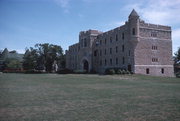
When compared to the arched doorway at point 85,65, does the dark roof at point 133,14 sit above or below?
above

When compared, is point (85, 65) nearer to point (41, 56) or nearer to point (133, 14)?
point (41, 56)

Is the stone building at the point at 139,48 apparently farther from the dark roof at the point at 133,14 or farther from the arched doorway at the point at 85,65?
the arched doorway at the point at 85,65

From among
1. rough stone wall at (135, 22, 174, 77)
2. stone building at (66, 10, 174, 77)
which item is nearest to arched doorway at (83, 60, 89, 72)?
stone building at (66, 10, 174, 77)

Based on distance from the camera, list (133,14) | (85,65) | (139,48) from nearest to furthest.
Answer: (133,14) < (139,48) < (85,65)

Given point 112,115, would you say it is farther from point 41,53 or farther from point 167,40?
point 41,53

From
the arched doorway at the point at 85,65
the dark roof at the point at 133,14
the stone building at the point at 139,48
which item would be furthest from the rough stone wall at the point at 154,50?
the arched doorway at the point at 85,65

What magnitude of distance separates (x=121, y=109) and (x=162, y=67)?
41.0m

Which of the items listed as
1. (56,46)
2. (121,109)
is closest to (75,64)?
(56,46)

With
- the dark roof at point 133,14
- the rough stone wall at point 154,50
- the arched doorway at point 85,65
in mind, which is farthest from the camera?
the arched doorway at point 85,65

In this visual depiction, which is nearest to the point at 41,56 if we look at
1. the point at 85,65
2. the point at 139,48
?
the point at 85,65

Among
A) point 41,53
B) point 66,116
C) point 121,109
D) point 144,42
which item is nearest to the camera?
point 66,116

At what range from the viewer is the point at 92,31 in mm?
58281

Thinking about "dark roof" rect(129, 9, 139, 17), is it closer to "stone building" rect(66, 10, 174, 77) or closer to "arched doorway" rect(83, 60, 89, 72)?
"stone building" rect(66, 10, 174, 77)

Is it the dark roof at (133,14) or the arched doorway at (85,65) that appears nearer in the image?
the dark roof at (133,14)
